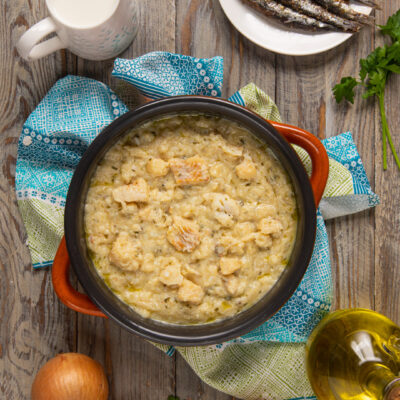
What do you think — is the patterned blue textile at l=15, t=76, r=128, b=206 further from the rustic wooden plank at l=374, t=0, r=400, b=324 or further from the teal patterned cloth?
the rustic wooden plank at l=374, t=0, r=400, b=324

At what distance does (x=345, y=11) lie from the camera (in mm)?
2209

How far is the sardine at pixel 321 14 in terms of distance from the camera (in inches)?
86.7

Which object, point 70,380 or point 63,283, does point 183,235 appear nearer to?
point 63,283

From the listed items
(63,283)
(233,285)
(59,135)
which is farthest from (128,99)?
(233,285)

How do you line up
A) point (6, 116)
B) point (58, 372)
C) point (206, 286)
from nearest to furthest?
point (206, 286), point (58, 372), point (6, 116)

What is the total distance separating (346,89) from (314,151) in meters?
0.52

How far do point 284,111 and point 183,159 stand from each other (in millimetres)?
653

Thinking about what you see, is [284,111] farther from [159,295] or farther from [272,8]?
[159,295]

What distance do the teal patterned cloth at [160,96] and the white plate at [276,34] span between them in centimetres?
21

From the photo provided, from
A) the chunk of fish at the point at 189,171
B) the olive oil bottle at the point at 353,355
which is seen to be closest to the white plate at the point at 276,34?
the chunk of fish at the point at 189,171

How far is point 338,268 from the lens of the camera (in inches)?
91.0

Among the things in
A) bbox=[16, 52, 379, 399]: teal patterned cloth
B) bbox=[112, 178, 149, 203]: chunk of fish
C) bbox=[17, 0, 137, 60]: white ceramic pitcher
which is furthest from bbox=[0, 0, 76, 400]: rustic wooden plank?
bbox=[112, 178, 149, 203]: chunk of fish

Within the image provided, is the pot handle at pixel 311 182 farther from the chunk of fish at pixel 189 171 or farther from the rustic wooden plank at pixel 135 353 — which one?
the rustic wooden plank at pixel 135 353

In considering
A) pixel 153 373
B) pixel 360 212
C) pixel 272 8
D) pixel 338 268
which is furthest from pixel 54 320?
pixel 272 8
